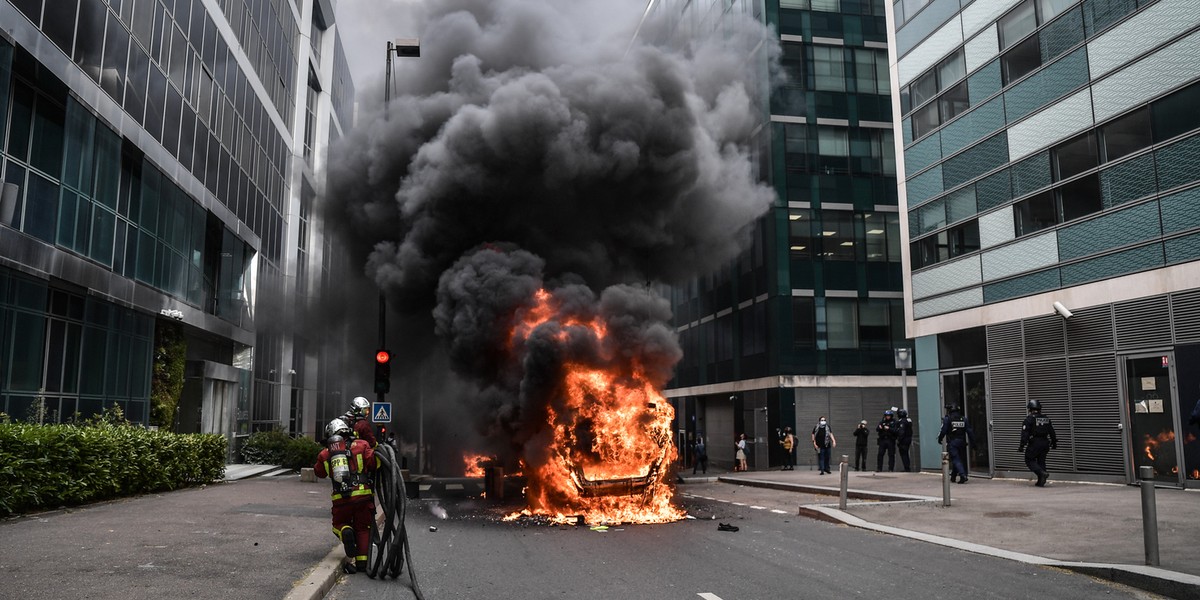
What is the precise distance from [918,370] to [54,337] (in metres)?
18.1

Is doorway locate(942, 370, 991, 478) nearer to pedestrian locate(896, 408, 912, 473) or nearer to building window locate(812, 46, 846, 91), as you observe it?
pedestrian locate(896, 408, 912, 473)

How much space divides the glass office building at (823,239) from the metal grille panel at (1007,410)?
1131cm

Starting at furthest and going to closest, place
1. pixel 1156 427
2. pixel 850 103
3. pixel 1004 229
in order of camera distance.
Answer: pixel 850 103, pixel 1004 229, pixel 1156 427

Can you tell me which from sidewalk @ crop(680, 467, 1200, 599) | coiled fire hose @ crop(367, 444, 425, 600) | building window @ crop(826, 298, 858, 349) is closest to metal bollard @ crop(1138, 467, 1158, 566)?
sidewalk @ crop(680, 467, 1200, 599)

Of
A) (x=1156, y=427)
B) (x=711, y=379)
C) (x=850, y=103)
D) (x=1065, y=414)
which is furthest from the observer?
(x=711, y=379)

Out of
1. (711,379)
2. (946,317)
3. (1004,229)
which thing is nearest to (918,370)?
(946,317)

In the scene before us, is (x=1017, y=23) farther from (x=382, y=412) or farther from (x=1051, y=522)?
(x=382, y=412)

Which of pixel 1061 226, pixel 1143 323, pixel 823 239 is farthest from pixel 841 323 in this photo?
pixel 1143 323

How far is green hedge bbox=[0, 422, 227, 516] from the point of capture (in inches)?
386

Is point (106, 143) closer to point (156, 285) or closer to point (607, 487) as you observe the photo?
point (156, 285)

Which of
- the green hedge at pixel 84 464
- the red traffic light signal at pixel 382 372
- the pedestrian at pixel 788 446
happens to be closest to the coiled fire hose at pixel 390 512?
the green hedge at pixel 84 464

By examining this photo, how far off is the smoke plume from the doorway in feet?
22.8

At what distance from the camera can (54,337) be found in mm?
14188

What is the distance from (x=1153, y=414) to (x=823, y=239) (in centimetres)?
1653
